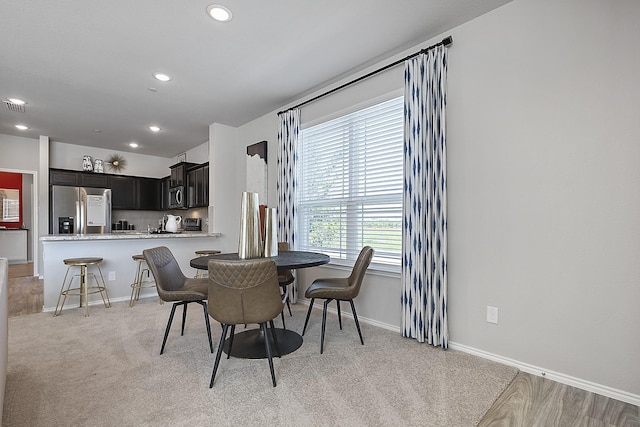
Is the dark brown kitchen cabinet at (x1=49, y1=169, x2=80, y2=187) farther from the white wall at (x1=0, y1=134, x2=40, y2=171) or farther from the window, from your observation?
the window

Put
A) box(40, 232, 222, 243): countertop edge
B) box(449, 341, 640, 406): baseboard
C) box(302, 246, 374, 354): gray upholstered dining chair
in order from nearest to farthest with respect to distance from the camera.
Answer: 1. box(449, 341, 640, 406): baseboard
2. box(302, 246, 374, 354): gray upholstered dining chair
3. box(40, 232, 222, 243): countertop edge

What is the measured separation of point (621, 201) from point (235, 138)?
4.98m

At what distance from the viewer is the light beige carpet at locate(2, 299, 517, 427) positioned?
1709 millimetres

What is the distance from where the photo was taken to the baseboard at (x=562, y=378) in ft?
6.15

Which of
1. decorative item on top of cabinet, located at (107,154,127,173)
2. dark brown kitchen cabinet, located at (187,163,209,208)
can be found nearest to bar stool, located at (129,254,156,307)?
dark brown kitchen cabinet, located at (187,163,209,208)

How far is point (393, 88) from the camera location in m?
3.09

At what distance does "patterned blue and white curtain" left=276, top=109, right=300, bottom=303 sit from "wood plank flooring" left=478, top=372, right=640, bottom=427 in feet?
8.81

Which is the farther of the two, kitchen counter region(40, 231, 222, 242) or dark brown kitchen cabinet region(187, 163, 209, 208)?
dark brown kitchen cabinet region(187, 163, 209, 208)

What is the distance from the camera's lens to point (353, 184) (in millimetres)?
3479

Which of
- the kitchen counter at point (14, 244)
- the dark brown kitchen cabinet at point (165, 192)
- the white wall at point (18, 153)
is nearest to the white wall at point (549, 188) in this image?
the dark brown kitchen cabinet at point (165, 192)

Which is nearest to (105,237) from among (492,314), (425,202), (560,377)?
(425,202)

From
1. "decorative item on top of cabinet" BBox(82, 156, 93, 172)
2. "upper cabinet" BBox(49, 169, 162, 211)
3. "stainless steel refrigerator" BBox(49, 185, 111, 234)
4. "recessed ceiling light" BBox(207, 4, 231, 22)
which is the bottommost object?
"stainless steel refrigerator" BBox(49, 185, 111, 234)

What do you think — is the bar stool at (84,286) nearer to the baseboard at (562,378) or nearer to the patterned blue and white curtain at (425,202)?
the patterned blue and white curtain at (425,202)

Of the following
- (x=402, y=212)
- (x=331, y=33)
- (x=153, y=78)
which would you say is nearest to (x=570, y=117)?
(x=402, y=212)
